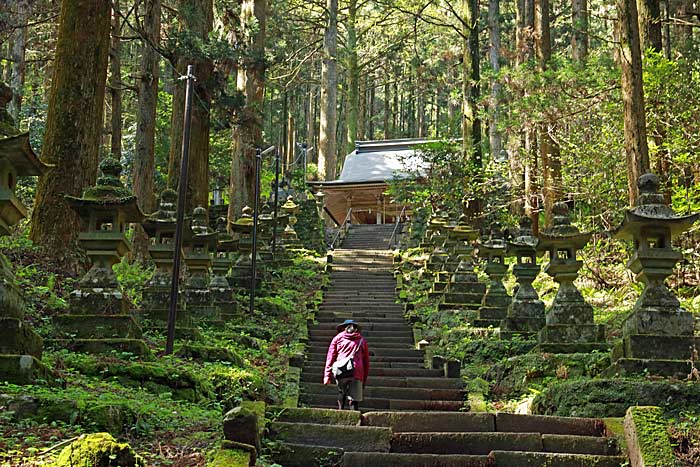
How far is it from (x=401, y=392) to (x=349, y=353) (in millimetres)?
2015

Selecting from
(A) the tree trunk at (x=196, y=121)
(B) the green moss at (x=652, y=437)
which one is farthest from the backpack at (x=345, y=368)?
(A) the tree trunk at (x=196, y=121)

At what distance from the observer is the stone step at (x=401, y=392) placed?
10531mm

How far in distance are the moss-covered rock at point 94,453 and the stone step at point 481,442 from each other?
2.78 metres

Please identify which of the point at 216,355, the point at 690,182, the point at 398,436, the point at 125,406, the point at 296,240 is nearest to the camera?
the point at 125,406

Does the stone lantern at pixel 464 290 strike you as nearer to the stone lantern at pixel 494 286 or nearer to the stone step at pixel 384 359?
the stone lantern at pixel 494 286

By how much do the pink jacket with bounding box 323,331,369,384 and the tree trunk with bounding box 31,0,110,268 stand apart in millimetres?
5187

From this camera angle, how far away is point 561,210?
11000 mm

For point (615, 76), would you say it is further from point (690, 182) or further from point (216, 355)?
point (216, 355)

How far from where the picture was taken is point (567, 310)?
414 inches

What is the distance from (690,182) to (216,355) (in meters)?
9.61

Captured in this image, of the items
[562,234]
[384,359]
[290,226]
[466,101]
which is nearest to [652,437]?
[562,234]

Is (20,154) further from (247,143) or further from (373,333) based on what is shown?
(247,143)

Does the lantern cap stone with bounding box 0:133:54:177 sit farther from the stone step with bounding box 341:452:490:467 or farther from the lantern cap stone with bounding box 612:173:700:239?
the lantern cap stone with bounding box 612:173:700:239

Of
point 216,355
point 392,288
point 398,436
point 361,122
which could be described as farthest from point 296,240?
point 361,122
